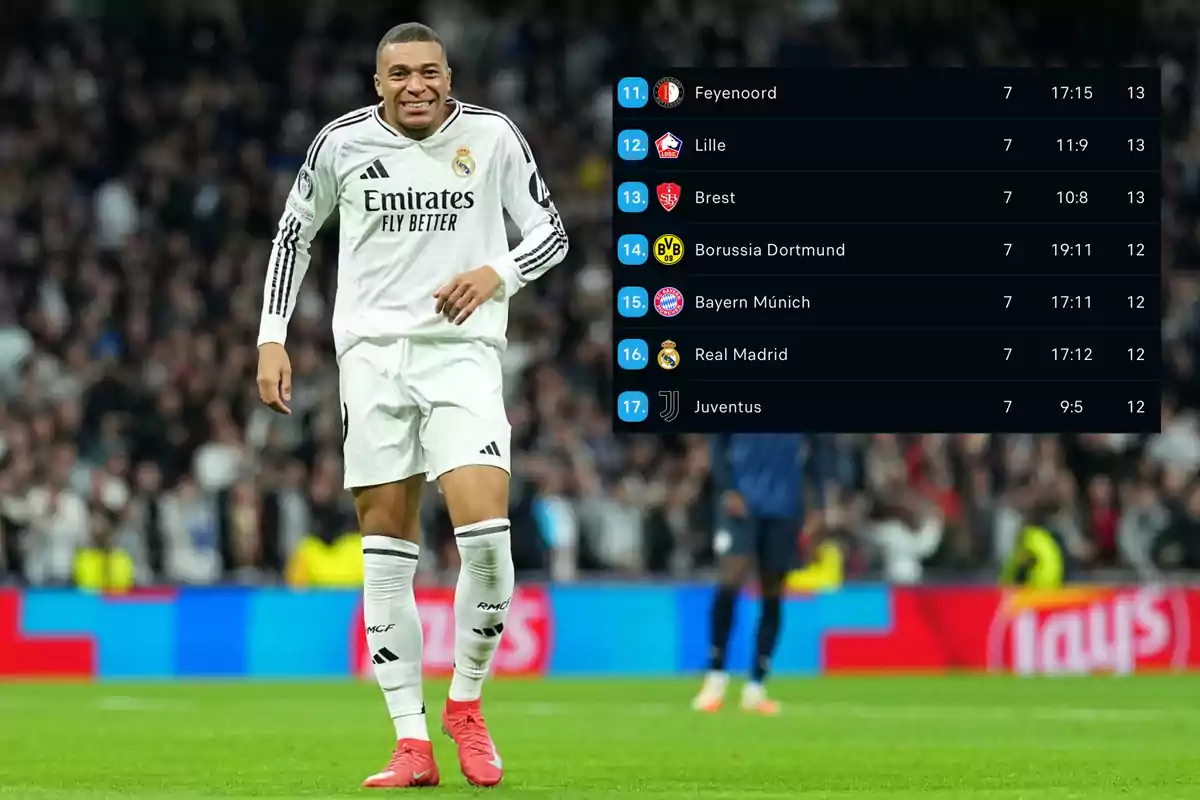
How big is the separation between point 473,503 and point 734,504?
647 cm

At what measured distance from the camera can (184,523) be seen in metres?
19.5

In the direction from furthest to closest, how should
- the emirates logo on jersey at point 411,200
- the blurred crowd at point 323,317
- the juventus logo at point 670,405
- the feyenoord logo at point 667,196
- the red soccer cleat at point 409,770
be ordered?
1. the blurred crowd at point 323,317
2. the feyenoord logo at point 667,196
3. the juventus logo at point 670,405
4. the emirates logo on jersey at point 411,200
5. the red soccer cleat at point 409,770

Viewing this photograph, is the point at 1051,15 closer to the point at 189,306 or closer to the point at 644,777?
the point at 189,306

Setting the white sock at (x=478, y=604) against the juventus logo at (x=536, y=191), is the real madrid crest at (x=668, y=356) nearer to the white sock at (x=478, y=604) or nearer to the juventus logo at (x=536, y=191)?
the juventus logo at (x=536, y=191)

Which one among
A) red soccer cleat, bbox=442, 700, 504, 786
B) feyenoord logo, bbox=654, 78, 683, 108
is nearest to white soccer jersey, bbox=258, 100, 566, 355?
feyenoord logo, bbox=654, 78, 683, 108

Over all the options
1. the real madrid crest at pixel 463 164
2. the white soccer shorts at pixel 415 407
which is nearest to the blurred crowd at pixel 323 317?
the white soccer shorts at pixel 415 407

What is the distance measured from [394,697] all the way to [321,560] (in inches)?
450

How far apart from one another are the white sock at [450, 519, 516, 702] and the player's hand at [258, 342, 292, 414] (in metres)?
0.73

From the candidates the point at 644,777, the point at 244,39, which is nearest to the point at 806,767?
the point at 644,777

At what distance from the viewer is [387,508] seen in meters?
8.12

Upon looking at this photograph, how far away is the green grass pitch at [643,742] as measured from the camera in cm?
808

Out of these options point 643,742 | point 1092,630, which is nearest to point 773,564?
point 643,742

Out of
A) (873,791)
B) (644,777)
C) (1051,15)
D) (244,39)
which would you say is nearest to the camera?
(873,791)

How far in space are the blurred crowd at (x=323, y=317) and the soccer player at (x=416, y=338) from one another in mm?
11178
